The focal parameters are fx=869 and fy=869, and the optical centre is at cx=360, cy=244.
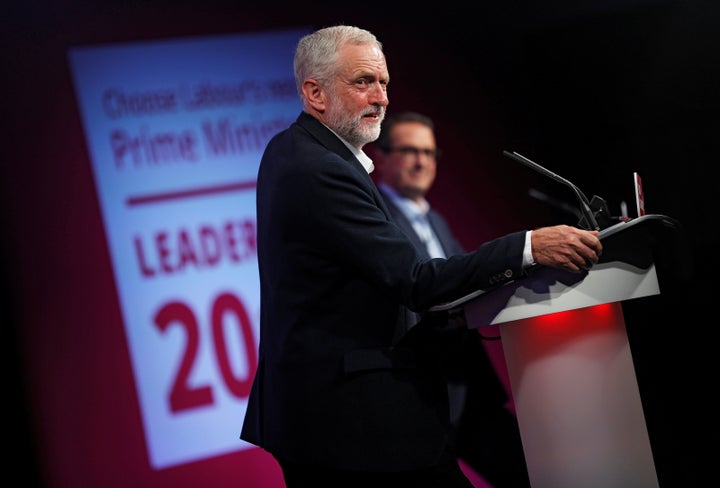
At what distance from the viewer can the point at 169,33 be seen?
4496mm

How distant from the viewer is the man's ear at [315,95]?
2410mm

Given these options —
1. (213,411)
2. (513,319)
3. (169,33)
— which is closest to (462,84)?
(169,33)

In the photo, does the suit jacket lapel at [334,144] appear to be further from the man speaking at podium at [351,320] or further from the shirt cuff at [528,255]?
the shirt cuff at [528,255]

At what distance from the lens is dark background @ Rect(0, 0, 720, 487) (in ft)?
13.5

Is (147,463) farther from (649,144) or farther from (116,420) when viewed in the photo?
(649,144)

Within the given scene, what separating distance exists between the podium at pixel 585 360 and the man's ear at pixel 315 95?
2.21 feet

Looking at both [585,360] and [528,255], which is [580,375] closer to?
[585,360]

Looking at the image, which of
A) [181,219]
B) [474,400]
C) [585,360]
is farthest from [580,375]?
[181,219]

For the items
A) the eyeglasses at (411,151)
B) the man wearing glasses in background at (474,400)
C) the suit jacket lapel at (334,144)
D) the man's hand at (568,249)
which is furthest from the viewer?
the eyeglasses at (411,151)

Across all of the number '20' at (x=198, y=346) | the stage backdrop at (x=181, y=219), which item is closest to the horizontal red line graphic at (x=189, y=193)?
the stage backdrop at (x=181, y=219)

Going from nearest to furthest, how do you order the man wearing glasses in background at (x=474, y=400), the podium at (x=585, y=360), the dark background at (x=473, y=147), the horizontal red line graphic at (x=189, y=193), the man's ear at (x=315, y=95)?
the podium at (x=585, y=360)
the man's ear at (x=315, y=95)
the man wearing glasses in background at (x=474, y=400)
the dark background at (x=473, y=147)
the horizontal red line graphic at (x=189, y=193)

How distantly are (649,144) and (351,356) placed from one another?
10.5 ft

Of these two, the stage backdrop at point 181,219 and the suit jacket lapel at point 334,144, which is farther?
the stage backdrop at point 181,219

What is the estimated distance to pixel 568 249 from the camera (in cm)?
196
